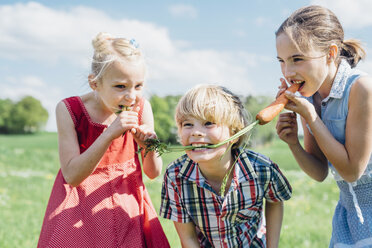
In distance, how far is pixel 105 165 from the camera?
299 cm

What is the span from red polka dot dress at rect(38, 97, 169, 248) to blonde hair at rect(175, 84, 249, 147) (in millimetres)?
578

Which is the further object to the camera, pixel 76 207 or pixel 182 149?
pixel 76 207

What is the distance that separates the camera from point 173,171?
2.91 m

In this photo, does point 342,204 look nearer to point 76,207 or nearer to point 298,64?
point 298,64

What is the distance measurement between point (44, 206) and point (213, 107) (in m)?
4.93

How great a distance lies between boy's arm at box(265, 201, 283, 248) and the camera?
2863 mm

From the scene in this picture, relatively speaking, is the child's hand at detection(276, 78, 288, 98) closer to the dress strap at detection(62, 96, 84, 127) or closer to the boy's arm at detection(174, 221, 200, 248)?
the boy's arm at detection(174, 221, 200, 248)

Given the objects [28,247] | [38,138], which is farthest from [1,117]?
[28,247]

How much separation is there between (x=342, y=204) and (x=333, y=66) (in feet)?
3.07

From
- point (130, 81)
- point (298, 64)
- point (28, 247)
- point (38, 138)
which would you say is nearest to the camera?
point (298, 64)

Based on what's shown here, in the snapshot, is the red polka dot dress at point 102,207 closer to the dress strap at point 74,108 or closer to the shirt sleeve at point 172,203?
the dress strap at point 74,108

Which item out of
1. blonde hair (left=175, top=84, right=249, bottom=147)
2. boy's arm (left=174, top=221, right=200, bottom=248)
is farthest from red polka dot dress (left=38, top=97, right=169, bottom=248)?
blonde hair (left=175, top=84, right=249, bottom=147)

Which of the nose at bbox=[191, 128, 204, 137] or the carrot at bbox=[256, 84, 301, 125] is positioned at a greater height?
the carrot at bbox=[256, 84, 301, 125]

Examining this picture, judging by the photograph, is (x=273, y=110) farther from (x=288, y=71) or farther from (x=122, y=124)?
(x=122, y=124)
